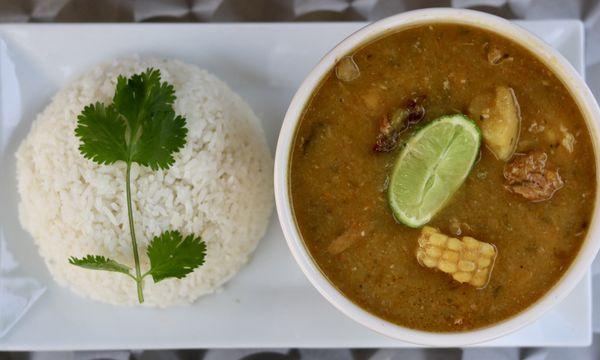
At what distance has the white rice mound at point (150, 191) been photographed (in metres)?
2.08

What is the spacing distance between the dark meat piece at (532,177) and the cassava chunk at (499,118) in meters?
0.04

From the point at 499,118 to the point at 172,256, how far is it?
2.95 feet

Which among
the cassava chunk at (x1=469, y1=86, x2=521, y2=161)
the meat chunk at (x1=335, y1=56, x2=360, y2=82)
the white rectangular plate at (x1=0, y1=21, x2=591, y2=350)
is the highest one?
the meat chunk at (x1=335, y1=56, x2=360, y2=82)

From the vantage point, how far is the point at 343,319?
211 cm

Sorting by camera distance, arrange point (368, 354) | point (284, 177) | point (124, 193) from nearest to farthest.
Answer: point (284, 177), point (124, 193), point (368, 354)

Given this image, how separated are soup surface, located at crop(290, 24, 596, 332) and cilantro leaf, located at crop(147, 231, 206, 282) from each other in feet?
1.30

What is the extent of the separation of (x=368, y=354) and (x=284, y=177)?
3.12 feet

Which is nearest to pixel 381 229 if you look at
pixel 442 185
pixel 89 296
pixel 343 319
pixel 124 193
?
pixel 442 185

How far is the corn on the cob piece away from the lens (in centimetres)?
171

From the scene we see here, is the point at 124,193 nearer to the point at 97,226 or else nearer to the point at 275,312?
the point at 97,226

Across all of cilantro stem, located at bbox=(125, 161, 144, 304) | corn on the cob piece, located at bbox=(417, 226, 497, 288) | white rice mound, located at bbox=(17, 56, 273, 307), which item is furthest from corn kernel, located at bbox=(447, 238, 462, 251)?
cilantro stem, located at bbox=(125, 161, 144, 304)

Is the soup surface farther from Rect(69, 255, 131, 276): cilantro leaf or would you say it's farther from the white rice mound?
Rect(69, 255, 131, 276): cilantro leaf

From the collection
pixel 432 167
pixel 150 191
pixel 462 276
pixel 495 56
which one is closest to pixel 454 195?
pixel 432 167

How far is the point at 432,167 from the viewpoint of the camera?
1.72m
